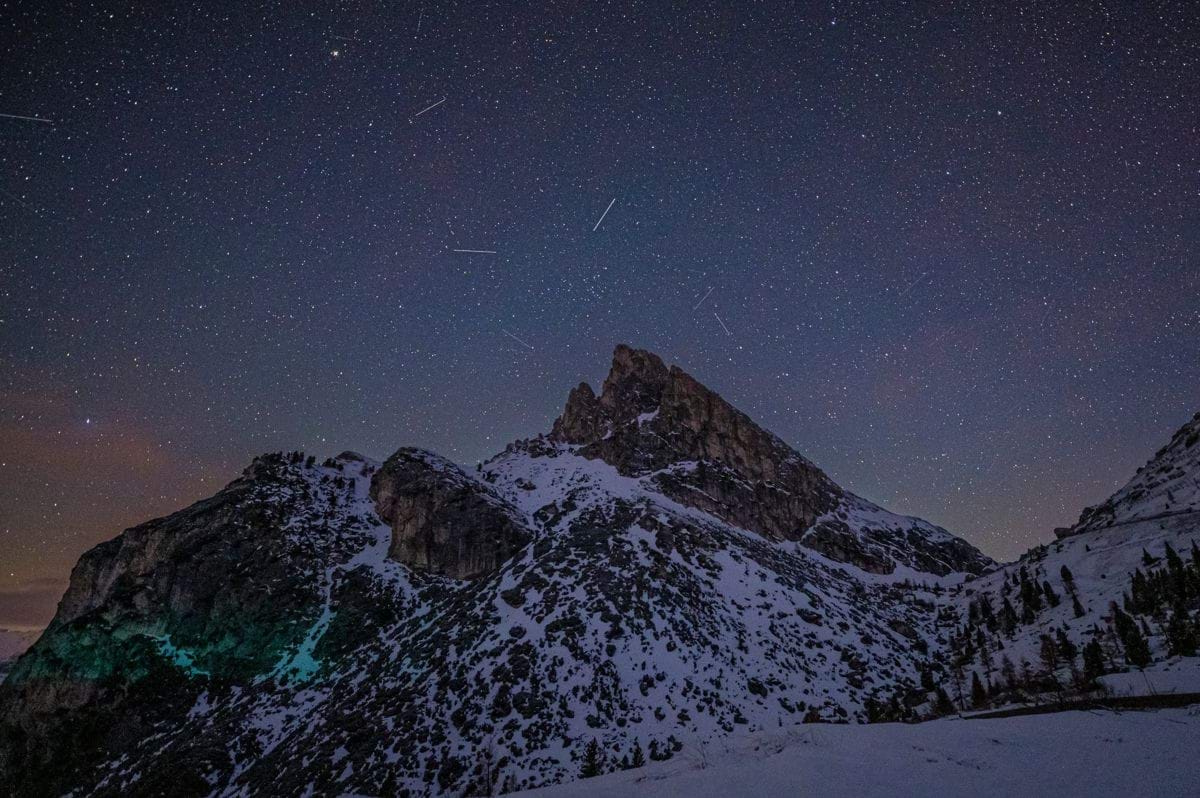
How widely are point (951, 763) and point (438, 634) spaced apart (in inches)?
1781

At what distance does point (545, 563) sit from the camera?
53438 mm

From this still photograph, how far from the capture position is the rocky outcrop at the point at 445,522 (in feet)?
193

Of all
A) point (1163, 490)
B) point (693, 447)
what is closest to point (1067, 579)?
point (1163, 490)

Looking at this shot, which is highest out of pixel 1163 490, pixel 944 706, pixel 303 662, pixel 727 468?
pixel 727 468

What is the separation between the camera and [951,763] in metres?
7.12

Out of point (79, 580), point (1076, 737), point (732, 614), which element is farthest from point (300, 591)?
point (1076, 737)

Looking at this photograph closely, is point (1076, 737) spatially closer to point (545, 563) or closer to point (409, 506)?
point (545, 563)

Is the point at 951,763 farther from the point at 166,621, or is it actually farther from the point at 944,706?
the point at 166,621

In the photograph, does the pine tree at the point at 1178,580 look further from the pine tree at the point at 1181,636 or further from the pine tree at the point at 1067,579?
the pine tree at the point at 1067,579

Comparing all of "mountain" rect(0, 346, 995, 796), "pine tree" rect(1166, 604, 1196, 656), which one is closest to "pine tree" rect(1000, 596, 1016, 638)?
"mountain" rect(0, 346, 995, 796)

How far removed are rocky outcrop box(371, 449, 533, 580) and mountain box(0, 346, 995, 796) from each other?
0.29m

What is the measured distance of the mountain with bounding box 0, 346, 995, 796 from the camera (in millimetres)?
33000

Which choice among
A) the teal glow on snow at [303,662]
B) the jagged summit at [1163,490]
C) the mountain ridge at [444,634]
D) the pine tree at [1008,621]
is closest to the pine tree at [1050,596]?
the pine tree at [1008,621]

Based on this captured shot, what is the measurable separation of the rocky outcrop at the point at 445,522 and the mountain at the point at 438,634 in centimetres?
29
